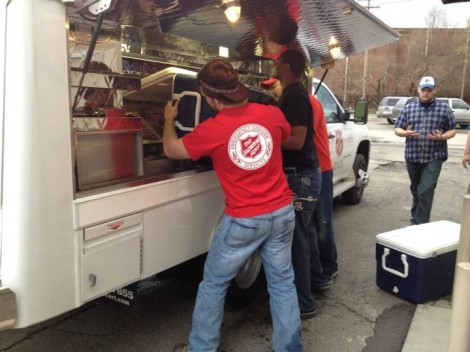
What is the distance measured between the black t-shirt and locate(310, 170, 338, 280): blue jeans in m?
0.58

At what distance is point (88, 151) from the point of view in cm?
225

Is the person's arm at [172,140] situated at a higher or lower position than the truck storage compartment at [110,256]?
higher

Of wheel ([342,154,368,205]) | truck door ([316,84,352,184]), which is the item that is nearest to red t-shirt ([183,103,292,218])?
truck door ([316,84,352,184])

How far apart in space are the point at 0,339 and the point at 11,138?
6.30 ft

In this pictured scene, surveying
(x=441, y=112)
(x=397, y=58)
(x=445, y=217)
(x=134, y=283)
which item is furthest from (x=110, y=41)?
(x=397, y=58)

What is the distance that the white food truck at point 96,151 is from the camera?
6.21ft

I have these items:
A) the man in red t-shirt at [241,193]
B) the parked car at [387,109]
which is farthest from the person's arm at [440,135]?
the parked car at [387,109]

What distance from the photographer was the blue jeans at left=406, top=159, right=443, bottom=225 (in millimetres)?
4879

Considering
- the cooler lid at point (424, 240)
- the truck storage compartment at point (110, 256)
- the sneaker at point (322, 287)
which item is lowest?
the sneaker at point (322, 287)

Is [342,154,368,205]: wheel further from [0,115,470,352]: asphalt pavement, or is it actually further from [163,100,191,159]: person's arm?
[163,100,191,159]: person's arm

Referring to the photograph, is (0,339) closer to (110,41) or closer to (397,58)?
(110,41)

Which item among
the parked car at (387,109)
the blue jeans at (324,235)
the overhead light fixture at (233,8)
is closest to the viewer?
the overhead light fixture at (233,8)

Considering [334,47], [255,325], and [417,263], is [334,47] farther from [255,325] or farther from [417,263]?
[255,325]

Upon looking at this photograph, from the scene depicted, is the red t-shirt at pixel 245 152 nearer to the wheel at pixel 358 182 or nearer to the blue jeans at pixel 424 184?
the blue jeans at pixel 424 184
